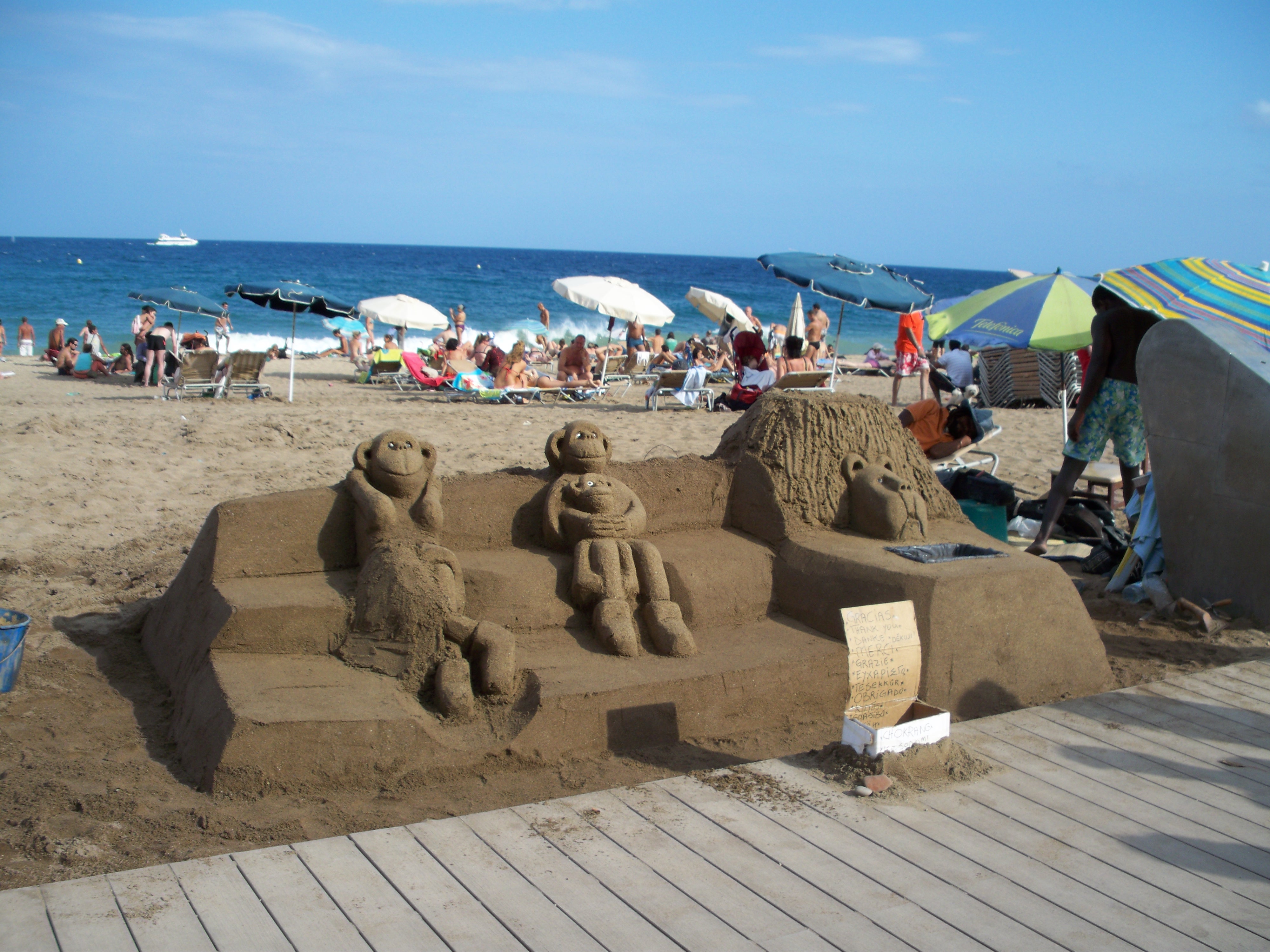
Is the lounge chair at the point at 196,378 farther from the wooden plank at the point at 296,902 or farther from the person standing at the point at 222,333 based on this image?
the wooden plank at the point at 296,902

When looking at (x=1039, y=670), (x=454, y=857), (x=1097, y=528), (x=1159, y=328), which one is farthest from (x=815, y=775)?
(x=1097, y=528)

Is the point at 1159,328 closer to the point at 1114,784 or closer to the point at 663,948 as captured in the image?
the point at 1114,784

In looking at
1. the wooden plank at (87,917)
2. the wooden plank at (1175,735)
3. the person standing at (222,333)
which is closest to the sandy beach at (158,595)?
the wooden plank at (87,917)

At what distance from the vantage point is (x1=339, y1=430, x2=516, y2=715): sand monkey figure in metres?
3.82

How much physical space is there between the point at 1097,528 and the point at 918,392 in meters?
8.31

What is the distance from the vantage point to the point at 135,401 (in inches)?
469

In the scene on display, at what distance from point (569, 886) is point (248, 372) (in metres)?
11.2

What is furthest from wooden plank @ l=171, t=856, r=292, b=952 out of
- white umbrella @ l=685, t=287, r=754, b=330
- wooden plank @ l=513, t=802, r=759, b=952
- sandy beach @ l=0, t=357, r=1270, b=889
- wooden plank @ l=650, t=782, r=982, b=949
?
white umbrella @ l=685, t=287, r=754, b=330

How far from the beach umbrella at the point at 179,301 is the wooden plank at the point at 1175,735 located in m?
13.2

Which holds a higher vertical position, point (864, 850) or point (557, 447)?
point (557, 447)

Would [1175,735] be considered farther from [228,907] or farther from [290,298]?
[290,298]

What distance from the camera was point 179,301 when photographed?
14609 millimetres

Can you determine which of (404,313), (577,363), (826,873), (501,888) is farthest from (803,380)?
(501,888)

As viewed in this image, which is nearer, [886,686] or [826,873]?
[826,873]
